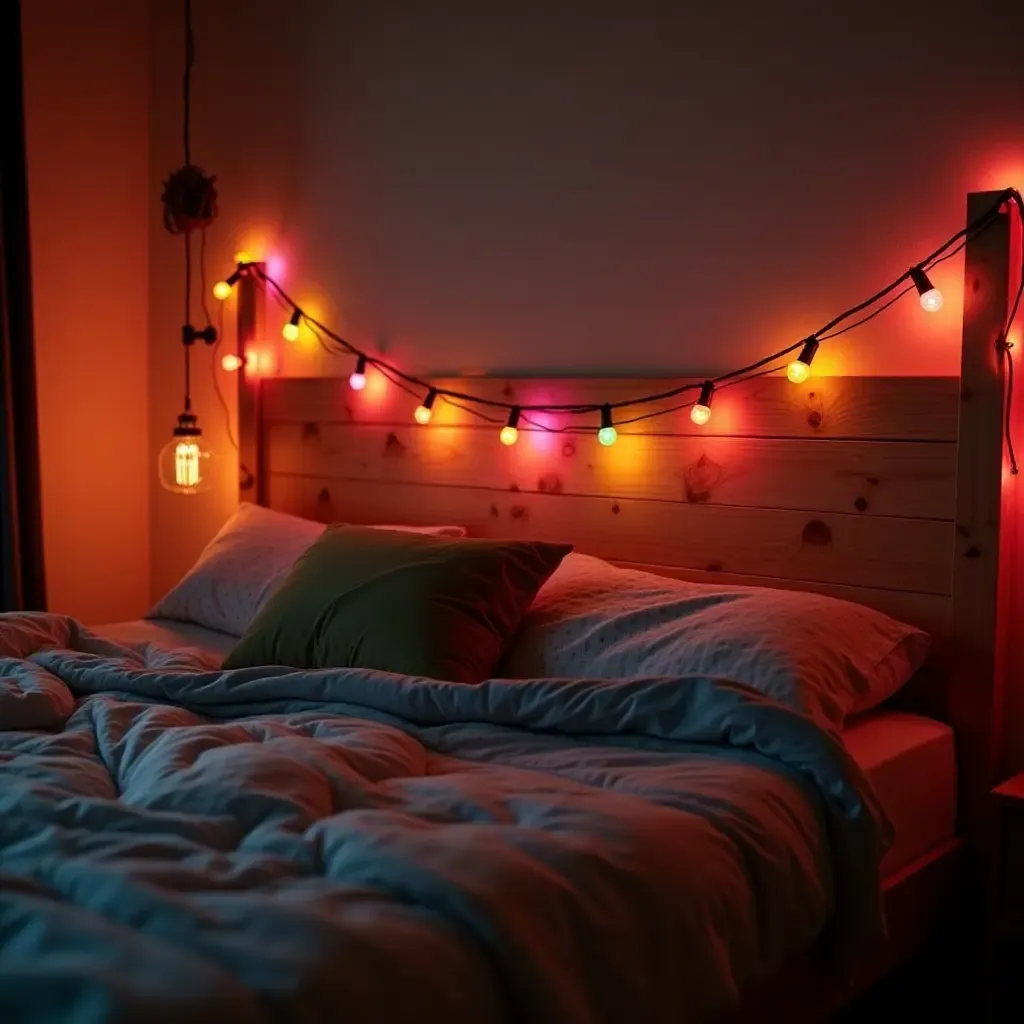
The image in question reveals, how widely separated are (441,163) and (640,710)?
68.1 inches

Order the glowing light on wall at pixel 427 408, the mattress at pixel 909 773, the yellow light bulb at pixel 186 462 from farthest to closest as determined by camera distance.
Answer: the yellow light bulb at pixel 186 462 → the glowing light on wall at pixel 427 408 → the mattress at pixel 909 773

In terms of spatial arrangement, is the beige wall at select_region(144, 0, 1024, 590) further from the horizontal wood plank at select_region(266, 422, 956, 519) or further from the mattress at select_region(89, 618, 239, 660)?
the mattress at select_region(89, 618, 239, 660)

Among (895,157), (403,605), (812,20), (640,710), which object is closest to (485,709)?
(640,710)

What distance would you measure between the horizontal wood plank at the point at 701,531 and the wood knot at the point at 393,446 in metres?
0.07

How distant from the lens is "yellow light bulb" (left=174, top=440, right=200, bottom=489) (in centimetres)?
334

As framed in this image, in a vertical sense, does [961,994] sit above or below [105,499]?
below

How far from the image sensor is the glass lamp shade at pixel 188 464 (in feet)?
11.0

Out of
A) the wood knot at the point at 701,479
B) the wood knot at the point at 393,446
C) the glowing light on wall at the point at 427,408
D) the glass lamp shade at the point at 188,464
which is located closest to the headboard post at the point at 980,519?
the wood knot at the point at 701,479

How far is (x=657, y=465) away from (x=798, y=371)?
1.25 ft

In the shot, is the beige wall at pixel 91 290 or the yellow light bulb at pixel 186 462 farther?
the beige wall at pixel 91 290

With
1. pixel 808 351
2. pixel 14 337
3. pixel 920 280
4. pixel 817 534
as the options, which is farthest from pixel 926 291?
pixel 14 337

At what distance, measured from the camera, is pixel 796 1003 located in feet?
5.60

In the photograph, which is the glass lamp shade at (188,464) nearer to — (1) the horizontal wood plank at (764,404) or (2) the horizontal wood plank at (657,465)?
(2) the horizontal wood plank at (657,465)

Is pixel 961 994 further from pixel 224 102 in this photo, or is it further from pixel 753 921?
pixel 224 102
